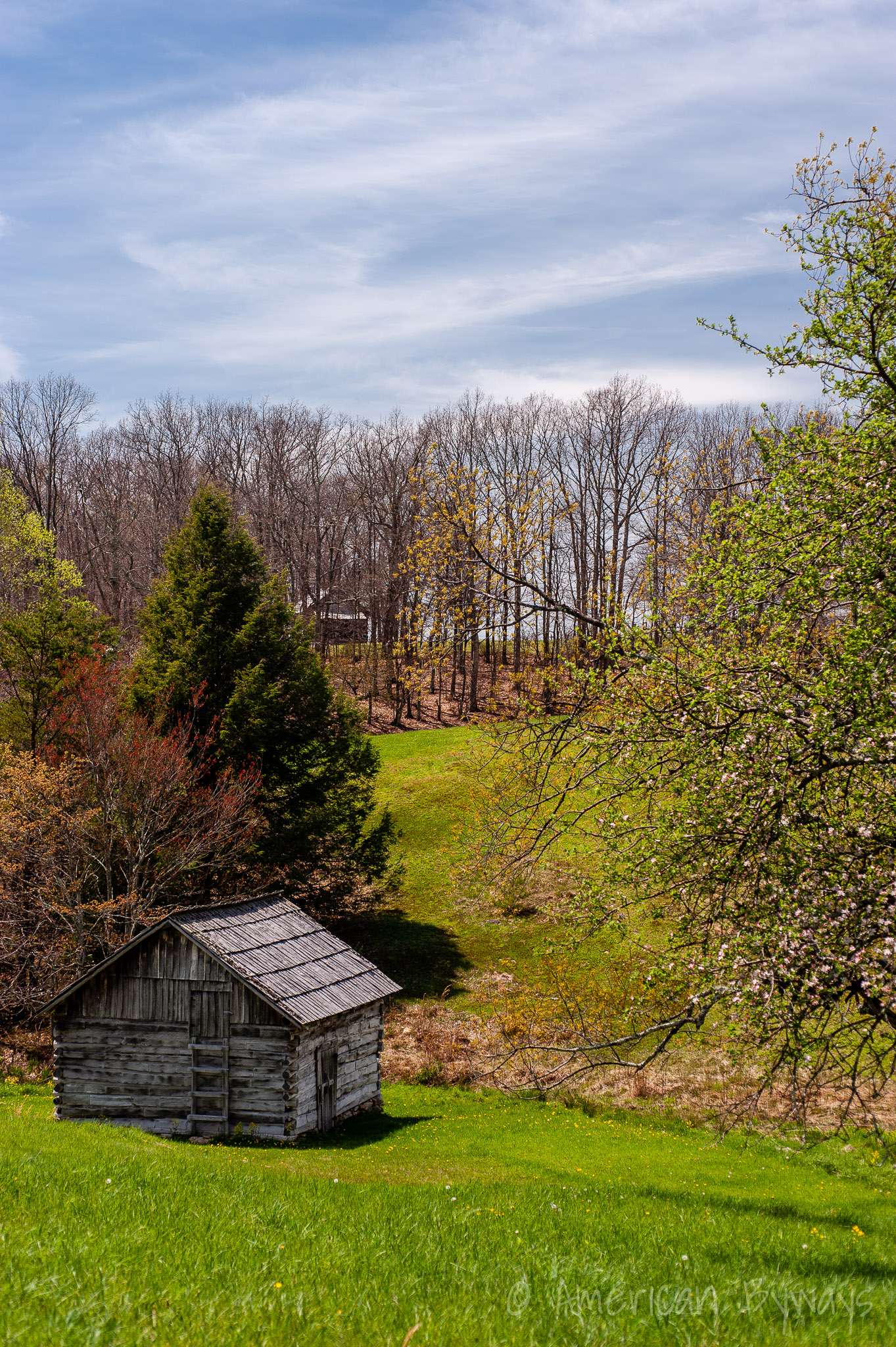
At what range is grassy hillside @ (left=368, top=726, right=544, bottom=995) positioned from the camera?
29.3 meters

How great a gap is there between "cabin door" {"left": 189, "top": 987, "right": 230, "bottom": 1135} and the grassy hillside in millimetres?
6759

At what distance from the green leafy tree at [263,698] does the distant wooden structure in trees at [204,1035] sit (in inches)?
339

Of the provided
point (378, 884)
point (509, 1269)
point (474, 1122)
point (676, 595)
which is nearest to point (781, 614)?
point (676, 595)

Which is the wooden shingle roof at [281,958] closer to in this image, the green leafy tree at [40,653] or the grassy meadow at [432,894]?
the grassy meadow at [432,894]

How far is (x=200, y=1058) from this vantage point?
1900 centimetres

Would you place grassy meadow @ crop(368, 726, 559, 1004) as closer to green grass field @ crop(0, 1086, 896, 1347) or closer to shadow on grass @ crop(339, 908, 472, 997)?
shadow on grass @ crop(339, 908, 472, 997)

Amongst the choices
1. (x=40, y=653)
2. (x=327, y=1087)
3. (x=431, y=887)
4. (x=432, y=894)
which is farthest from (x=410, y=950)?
(x=40, y=653)

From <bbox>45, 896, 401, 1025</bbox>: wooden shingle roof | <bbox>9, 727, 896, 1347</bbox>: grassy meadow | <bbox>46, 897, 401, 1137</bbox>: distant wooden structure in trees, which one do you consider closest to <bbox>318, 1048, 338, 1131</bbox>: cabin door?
<bbox>46, 897, 401, 1137</bbox>: distant wooden structure in trees

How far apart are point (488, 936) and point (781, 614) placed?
24555 mm

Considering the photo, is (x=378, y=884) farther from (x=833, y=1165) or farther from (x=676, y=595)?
(x=676, y=595)

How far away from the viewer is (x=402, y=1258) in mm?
6008

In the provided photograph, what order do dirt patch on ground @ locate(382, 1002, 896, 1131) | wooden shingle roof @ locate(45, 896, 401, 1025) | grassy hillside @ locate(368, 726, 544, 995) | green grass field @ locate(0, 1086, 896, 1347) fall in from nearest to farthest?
green grass field @ locate(0, 1086, 896, 1347), wooden shingle roof @ locate(45, 896, 401, 1025), dirt patch on ground @ locate(382, 1002, 896, 1131), grassy hillside @ locate(368, 726, 544, 995)

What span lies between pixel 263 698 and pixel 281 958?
33.7ft

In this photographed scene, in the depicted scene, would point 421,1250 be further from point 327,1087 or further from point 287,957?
point 327,1087
